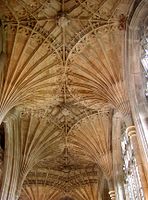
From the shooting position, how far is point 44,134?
21984 mm

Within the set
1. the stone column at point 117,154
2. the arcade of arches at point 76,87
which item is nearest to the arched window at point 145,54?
the arcade of arches at point 76,87

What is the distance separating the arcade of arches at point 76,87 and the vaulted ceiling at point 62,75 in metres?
0.05

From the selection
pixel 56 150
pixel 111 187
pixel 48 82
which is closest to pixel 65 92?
pixel 48 82

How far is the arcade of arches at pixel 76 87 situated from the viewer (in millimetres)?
16719

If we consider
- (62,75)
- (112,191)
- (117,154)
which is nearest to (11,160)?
(62,75)

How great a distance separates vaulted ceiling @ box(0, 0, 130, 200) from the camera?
17094 mm

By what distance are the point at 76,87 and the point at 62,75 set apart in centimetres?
123

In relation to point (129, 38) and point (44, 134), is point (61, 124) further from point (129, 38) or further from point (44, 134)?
point (129, 38)

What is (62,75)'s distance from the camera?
63.3 ft

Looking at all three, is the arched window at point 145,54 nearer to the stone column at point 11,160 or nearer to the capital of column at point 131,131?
the capital of column at point 131,131

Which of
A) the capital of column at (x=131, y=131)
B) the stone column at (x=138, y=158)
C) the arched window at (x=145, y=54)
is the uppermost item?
the arched window at (x=145, y=54)

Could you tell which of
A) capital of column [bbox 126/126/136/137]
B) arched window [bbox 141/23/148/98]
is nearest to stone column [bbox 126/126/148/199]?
capital of column [bbox 126/126/136/137]

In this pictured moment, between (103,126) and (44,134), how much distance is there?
13.1 feet

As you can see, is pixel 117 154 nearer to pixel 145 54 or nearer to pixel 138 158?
pixel 138 158
